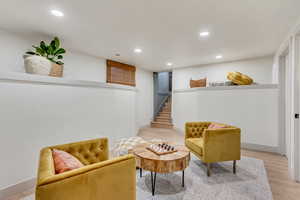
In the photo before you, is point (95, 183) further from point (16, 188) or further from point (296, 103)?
point (296, 103)

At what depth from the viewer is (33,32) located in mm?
3090

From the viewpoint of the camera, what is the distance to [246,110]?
4055mm

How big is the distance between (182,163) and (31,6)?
3157 mm

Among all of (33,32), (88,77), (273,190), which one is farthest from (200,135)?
(33,32)

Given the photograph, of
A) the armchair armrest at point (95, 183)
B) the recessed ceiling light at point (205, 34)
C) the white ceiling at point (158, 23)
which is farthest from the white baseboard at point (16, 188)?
the recessed ceiling light at point (205, 34)

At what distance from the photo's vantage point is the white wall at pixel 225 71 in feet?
15.2

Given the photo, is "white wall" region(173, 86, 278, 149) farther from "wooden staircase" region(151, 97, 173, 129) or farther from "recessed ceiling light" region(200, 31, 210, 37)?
"wooden staircase" region(151, 97, 173, 129)

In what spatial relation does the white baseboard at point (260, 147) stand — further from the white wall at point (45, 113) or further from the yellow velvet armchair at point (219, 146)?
Answer: the white wall at point (45, 113)

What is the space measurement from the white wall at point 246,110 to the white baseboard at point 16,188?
171 inches

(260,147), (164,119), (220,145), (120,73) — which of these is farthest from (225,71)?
(120,73)

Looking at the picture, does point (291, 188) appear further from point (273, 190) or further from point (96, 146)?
point (96, 146)

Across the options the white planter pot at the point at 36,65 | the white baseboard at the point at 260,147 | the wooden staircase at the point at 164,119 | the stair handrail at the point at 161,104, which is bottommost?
the white baseboard at the point at 260,147

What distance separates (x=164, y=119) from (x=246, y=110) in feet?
12.6

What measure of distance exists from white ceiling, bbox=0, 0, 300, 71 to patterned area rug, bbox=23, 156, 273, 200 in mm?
2651
